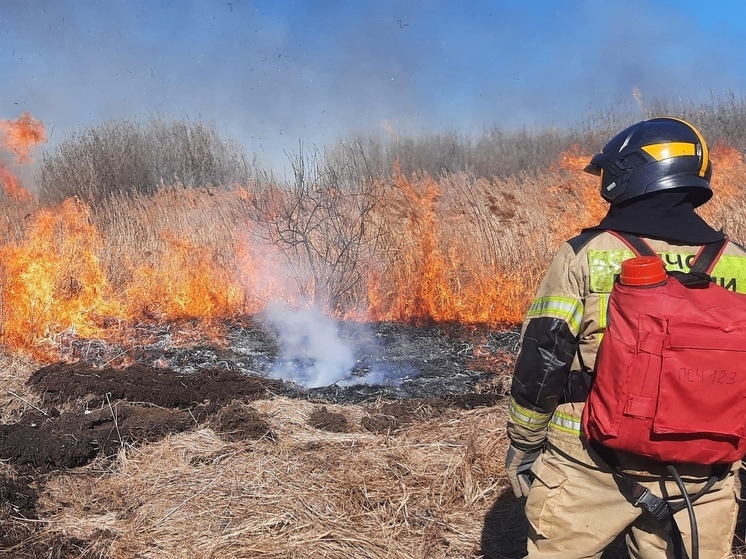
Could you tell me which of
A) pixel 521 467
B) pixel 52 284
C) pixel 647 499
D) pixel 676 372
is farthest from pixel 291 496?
pixel 52 284

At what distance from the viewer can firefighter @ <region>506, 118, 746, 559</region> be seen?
189 cm

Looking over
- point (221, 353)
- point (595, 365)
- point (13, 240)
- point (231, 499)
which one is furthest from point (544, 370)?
point (13, 240)

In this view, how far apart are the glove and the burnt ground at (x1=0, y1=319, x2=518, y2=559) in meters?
2.60

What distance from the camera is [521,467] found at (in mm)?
2180

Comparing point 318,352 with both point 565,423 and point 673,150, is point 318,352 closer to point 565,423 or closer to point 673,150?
point 565,423

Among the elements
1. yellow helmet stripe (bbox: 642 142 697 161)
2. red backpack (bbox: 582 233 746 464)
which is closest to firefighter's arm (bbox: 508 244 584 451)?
red backpack (bbox: 582 233 746 464)

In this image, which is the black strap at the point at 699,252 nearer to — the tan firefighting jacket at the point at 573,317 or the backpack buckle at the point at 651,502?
the tan firefighting jacket at the point at 573,317

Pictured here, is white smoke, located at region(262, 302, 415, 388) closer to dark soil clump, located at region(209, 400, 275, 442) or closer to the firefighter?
dark soil clump, located at region(209, 400, 275, 442)

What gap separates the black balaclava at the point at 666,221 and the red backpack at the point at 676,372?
0.18 metres

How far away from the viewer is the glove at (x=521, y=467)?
215 centimetres

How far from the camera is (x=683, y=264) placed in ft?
6.21

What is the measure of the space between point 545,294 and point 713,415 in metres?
0.62

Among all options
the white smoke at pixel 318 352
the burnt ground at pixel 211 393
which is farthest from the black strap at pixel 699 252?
the white smoke at pixel 318 352

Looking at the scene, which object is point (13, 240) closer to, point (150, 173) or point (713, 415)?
point (150, 173)
